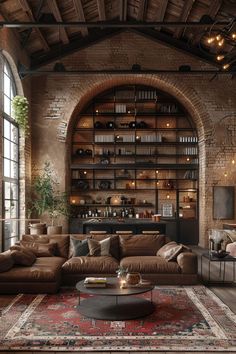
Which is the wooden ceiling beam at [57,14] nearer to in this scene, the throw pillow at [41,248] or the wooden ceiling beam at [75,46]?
the wooden ceiling beam at [75,46]

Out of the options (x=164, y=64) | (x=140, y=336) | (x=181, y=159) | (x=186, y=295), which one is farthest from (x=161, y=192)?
(x=140, y=336)

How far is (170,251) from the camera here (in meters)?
7.02

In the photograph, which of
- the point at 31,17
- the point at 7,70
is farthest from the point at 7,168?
the point at 31,17

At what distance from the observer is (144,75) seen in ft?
37.9

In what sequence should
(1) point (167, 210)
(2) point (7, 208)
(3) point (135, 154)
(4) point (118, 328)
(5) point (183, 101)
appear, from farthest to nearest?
(1) point (167, 210) → (3) point (135, 154) → (5) point (183, 101) → (2) point (7, 208) → (4) point (118, 328)

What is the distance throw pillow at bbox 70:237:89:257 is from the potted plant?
3573 mm

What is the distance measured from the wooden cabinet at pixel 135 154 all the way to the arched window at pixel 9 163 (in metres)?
2.35

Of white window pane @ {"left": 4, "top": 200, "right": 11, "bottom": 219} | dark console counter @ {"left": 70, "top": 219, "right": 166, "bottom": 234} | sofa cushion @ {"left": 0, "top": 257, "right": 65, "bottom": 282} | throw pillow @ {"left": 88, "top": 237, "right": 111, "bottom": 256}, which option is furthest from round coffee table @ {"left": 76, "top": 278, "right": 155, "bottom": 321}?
white window pane @ {"left": 4, "top": 200, "right": 11, "bottom": 219}

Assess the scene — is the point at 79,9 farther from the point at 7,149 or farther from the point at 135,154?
the point at 135,154

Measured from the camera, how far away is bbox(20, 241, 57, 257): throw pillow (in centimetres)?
728

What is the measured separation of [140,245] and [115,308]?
244 cm

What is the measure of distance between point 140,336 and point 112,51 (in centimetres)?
908

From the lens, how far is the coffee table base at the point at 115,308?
4.98m

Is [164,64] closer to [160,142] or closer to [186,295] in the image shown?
[160,142]
